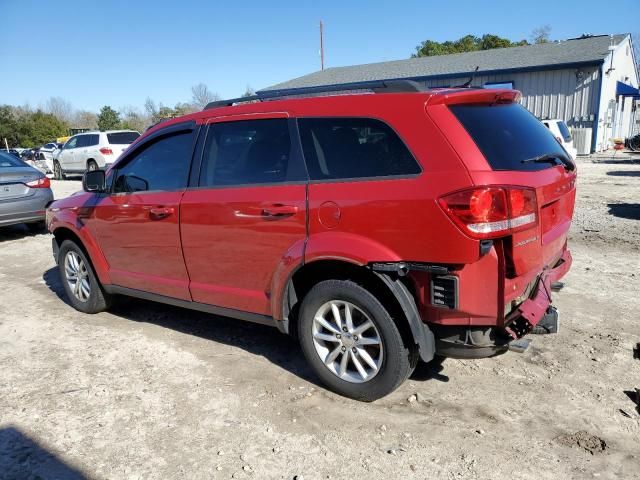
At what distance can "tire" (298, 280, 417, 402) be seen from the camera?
309 cm

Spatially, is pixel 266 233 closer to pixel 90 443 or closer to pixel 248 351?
pixel 248 351

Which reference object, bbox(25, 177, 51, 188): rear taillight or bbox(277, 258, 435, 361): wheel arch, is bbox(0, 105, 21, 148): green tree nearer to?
bbox(25, 177, 51, 188): rear taillight

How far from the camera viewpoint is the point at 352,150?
125 inches

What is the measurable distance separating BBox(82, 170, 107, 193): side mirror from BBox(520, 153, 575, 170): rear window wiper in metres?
3.54

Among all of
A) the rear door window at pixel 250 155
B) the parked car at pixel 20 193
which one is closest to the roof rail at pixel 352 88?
the rear door window at pixel 250 155

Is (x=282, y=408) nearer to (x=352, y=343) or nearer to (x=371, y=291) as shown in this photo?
(x=352, y=343)

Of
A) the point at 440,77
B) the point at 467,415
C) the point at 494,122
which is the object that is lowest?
the point at 467,415

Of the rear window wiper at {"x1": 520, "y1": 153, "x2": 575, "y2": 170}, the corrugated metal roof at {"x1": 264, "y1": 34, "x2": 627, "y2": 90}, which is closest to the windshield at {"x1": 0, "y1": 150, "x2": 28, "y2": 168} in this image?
the rear window wiper at {"x1": 520, "y1": 153, "x2": 575, "y2": 170}

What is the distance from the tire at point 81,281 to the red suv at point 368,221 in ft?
3.78

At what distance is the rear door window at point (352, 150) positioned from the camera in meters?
2.98

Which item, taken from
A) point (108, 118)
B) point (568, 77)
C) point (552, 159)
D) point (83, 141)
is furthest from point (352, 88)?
point (108, 118)

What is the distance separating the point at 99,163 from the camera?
18.4m

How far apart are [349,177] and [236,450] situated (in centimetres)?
171

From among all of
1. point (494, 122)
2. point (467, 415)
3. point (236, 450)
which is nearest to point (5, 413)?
point (236, 450)
